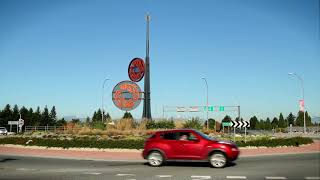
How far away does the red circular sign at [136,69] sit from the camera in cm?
5012

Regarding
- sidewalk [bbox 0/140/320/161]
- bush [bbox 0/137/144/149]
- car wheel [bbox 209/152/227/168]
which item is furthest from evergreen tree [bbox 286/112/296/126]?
car wheel [bbox 209/152/227/168]

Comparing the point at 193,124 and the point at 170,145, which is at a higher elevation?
the point at 193,124

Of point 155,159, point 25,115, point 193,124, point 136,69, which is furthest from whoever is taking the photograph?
point 25,115

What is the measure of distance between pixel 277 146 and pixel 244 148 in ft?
7.44

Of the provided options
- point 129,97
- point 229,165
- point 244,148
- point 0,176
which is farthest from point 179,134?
point 129,97

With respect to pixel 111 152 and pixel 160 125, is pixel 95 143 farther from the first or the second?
pixel 160 125

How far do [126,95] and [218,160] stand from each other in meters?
34.4

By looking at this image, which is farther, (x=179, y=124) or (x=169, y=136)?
(x=179, y=124)

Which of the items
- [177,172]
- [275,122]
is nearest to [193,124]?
[177,172]

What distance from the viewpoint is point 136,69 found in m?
50.5

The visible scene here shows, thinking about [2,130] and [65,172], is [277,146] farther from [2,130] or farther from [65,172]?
[2,130]

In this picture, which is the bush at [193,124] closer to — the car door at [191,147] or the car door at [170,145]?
the car door at [170,145]

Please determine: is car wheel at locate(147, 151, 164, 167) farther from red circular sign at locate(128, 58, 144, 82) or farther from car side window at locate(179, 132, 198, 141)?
red circular sign at locate(128, 58, 144, 82)

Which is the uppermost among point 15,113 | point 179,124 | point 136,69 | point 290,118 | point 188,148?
point 136,69
